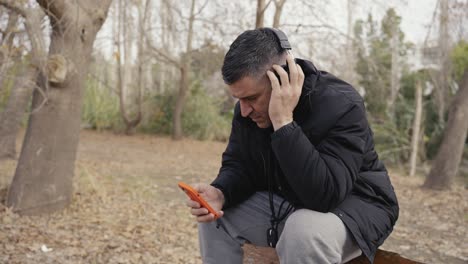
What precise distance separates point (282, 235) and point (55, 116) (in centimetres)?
359

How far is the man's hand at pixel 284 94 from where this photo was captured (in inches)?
76.8

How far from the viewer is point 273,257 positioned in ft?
7.01

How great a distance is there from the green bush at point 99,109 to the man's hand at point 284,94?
14282mm

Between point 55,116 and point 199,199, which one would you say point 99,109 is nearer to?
point 55,116

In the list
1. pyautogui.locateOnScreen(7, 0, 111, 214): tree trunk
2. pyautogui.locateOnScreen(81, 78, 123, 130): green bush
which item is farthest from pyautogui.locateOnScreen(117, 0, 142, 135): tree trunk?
pyautogui.locateOnScreen(7, 0, 111, 214): tree trunk

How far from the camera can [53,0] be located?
14.9 feet

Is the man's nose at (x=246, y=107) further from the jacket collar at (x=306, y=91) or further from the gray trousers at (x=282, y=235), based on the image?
the gray trousers at (x=282, y=235)

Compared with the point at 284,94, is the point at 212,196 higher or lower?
lower

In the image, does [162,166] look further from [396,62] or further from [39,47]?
[396,62]

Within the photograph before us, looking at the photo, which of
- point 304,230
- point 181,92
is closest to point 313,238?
point 304,230

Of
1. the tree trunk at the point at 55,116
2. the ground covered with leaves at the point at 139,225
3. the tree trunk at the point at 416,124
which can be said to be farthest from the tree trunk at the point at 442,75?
the tree trunk at the point at 55,116

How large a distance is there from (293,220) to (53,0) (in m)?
3.64

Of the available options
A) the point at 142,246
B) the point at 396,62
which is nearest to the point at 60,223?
the point at 142,246

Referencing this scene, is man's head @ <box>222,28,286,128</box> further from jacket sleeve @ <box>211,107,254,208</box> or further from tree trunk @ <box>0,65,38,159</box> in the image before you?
tree trunk @ <box>0,65,38,159</box>
